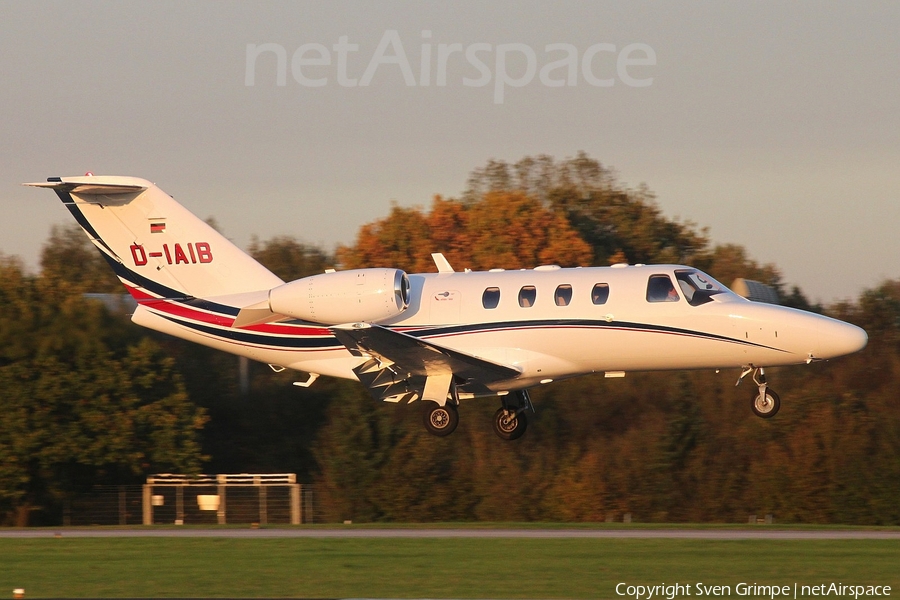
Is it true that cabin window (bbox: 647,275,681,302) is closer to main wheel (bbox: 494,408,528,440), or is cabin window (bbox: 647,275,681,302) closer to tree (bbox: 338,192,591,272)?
main wheel (bbox: 494,408,528,440)

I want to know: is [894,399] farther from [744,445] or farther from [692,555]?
[692,555]

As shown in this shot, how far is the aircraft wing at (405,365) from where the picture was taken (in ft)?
65.8

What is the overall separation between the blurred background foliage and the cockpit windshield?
463 inches

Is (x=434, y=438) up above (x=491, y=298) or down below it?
below

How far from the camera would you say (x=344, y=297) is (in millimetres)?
20781

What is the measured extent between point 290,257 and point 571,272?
32600 millimetres

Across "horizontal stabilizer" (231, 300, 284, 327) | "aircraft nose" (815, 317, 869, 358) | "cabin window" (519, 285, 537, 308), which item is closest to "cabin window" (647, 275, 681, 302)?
"cabin window" (519, 285, 537, 308)

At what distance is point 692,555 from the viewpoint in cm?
1619

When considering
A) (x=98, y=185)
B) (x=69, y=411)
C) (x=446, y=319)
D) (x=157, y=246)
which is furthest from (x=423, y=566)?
(x=69, y=411)

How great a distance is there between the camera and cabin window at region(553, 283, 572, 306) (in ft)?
67.7

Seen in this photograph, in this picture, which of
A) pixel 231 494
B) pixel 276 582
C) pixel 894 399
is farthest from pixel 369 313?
pixel 894 399

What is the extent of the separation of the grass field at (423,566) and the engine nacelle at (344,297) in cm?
402

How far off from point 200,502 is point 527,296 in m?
13.6

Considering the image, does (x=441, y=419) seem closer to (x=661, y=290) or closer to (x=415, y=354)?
(x=415, y=354)
